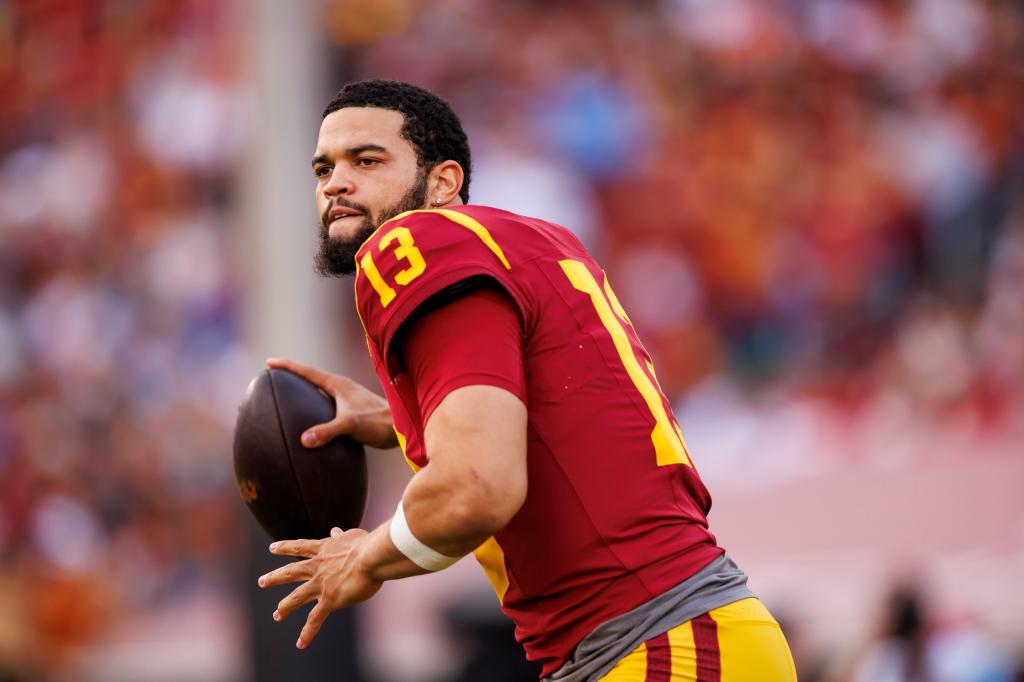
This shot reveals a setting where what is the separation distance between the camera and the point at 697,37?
33.6 feet

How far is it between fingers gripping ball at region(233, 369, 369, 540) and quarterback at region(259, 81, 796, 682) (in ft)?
1.64

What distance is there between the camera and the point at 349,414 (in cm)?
344

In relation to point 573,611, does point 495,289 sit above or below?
above

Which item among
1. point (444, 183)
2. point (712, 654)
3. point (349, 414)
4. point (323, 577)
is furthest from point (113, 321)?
point (712, 654)

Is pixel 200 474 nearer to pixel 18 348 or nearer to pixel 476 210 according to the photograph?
pixel 18 348

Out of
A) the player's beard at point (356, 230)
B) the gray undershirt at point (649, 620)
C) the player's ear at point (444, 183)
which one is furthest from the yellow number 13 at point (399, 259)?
the gray undershirt at point (649, 620)

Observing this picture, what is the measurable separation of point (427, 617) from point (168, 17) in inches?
242

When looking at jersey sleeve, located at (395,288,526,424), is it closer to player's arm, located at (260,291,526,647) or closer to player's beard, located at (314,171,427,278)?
player's arm, located at (260,291,526,647)

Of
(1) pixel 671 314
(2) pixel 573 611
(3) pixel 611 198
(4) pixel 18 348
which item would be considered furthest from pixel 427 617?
(2) pixel 573 611

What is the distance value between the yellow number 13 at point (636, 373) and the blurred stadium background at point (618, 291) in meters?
3.65

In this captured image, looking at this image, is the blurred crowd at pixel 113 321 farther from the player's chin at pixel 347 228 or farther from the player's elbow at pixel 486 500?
the player's elbow at pixel 486 500

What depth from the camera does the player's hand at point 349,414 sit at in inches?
133

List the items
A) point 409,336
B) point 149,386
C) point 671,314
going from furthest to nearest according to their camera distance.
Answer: point 149,386 → point 671,314 → point 409,336

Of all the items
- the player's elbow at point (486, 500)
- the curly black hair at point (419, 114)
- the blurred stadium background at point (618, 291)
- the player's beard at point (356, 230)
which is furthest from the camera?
the blurred stadium background at point (618, 291)
